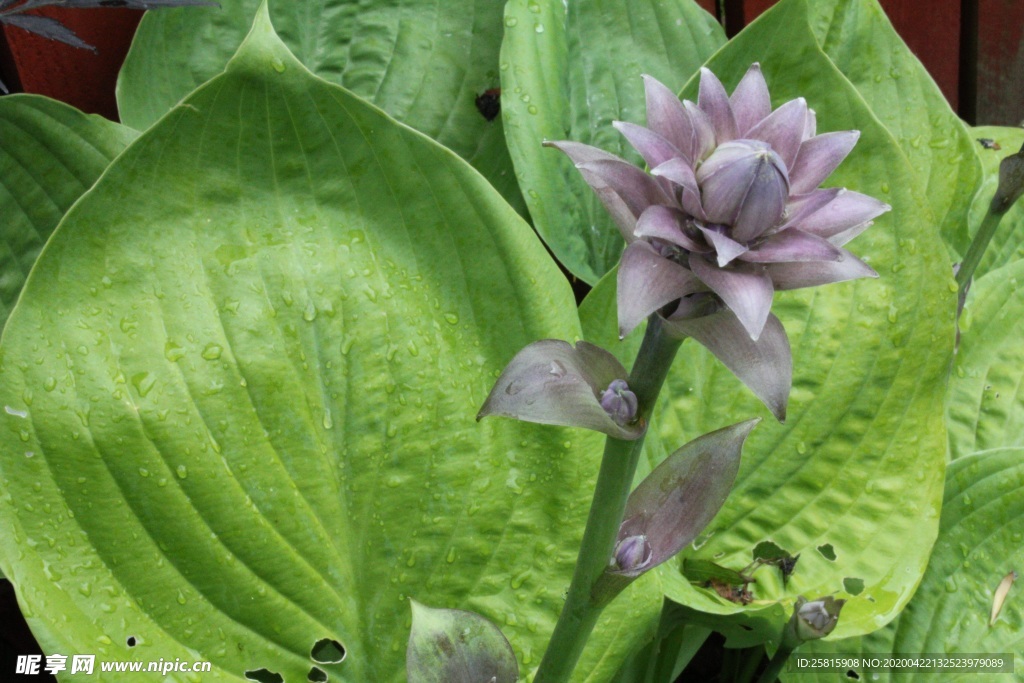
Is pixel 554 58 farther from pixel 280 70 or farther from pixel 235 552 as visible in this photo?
pixel 235 552

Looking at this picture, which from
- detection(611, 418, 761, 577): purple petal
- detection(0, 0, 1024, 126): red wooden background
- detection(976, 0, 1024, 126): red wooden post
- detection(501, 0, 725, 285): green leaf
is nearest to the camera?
detection(611, 418, 761, 577): purple petal

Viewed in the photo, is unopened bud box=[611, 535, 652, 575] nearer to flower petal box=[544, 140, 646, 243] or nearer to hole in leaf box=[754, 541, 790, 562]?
flower petal box=[544, 140, 646, 243]

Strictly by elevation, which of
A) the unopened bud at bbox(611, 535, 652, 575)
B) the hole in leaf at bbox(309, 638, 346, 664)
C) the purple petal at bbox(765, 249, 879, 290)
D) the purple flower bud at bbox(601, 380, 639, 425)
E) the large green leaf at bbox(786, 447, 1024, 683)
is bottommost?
the large green leaf at bbox(786, 447, 1024, 683)

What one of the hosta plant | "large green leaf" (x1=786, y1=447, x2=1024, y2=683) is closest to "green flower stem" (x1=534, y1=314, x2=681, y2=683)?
the hosta plant

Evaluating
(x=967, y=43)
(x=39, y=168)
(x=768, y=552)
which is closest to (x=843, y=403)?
(x=768, y=552)

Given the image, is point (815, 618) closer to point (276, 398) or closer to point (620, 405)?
point (620, 405)

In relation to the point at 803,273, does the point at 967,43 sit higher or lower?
lower

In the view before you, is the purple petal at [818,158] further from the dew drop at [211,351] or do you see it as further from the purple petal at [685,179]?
the dew drop at [211,351]

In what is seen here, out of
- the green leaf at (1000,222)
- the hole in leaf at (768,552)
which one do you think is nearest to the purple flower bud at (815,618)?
the hole in leaf at (768,552)
